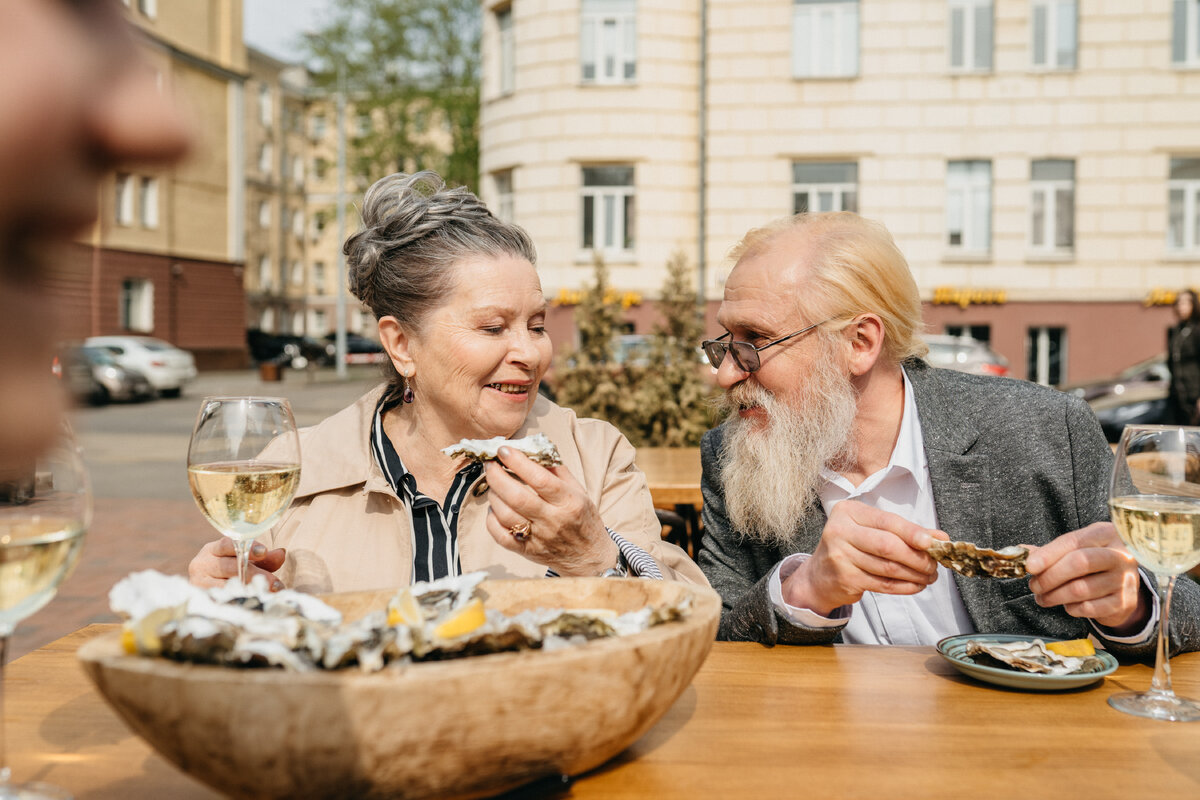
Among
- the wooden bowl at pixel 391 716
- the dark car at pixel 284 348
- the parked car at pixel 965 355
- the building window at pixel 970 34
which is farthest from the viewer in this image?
the dark car at pixel 284 348

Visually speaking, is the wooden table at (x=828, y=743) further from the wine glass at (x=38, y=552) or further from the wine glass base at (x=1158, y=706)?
the wine glass at (x=38, y=552)

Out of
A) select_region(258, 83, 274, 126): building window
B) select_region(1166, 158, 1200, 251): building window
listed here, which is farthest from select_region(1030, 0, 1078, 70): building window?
select_region(258, 83, 274, 126): building window

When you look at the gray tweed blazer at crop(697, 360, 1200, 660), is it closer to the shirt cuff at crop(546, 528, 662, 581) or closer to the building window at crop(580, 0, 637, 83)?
the shirt cuff at crop(546, 528, 662, 581)

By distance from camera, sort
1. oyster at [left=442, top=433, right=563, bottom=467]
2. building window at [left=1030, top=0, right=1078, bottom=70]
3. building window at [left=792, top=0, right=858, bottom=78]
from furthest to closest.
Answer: building window at [left=792, top=0, right=858, bottom=78] → building window at [left=1030, top=0, right=1078, bottom=70] → oyster at [left=442, top=433, right=563, bottom=467]

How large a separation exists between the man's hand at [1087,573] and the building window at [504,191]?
20.0 m

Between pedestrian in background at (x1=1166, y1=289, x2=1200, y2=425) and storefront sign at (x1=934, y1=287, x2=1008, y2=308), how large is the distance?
27.9 ft

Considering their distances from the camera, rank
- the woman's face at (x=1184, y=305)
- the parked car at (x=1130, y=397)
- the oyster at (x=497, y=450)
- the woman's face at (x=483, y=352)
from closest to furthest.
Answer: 1. the oyster at (x=497, y=450)
2. the woman's face at (x=483, y=352)
3. the woman's face at (x=1184, y=305)
4. the parked car at (x=1130, y=397)

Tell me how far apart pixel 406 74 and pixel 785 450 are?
36.2 metres

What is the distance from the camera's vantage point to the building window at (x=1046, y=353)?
2012 centimetres

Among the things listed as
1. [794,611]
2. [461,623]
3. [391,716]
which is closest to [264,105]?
[794,611]

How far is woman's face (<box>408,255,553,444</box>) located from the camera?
2641 mm

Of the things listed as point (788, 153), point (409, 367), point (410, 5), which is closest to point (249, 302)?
point (410, 5)

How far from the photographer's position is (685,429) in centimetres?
700

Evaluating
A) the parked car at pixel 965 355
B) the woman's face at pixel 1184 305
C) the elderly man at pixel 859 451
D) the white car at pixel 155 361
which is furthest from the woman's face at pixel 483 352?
the white car at pixel 155 361
